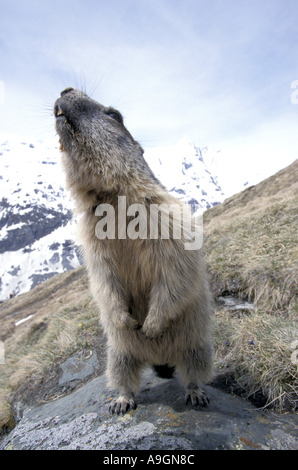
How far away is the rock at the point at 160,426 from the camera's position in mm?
2850

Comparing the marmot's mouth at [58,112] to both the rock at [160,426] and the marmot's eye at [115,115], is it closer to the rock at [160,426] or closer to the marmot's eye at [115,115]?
the marmot's eye at [115,115]

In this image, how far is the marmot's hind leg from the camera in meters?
3.75

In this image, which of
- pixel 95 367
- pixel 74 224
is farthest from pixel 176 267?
pixel 95 367

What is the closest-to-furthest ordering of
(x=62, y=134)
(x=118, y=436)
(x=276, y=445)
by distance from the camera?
(x=276, y=445) < (x=118, y=436) < (x=62, y=134)

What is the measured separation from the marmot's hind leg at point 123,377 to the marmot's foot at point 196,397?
0.70 metres

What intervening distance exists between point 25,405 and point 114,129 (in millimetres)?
5226

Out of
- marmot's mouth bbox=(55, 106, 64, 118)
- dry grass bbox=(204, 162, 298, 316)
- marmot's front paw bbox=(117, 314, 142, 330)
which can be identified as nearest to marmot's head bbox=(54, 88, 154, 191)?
marmot's mouth bbox=(55, 106, 64, 118)

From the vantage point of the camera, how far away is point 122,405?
3711 mm

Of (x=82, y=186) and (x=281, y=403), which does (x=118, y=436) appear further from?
(x=82, y=186)

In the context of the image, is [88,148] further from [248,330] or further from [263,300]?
[263,300]

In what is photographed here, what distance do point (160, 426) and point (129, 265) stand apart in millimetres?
1784

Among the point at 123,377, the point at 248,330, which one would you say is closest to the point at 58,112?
the point at 123,377

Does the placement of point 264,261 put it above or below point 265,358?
above
